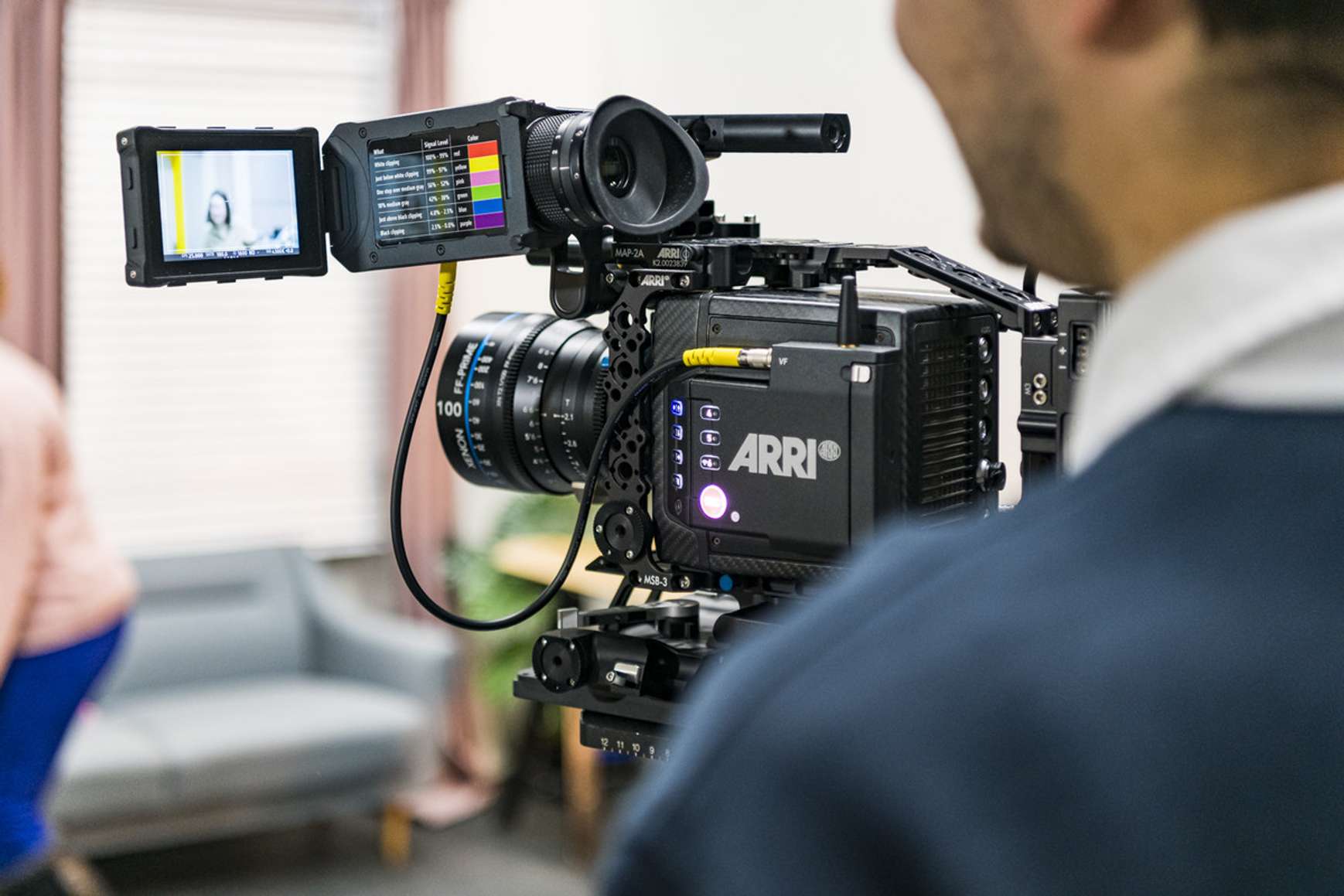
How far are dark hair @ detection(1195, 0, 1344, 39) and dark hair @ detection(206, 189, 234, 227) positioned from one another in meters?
1.04

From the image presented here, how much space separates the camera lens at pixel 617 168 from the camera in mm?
1252

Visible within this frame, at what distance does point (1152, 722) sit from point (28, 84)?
391 centimetres

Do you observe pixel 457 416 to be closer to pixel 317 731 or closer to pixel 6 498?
pixel 6 498

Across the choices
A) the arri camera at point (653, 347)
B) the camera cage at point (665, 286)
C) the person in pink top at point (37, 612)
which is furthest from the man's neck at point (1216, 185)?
the person in pink top at point (37, 612)

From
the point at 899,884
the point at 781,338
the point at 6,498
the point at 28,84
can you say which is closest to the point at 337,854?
the point at 6,498

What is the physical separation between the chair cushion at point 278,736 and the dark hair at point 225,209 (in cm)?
254

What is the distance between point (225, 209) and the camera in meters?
1.30

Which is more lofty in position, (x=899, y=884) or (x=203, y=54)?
(x=203, y=54)

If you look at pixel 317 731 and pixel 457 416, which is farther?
pixel 317 731

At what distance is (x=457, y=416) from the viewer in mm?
1403

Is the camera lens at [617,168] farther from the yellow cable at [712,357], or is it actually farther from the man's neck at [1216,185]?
the man's neck at [1216,185]

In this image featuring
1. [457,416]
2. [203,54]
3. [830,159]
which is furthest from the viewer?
[203,54]

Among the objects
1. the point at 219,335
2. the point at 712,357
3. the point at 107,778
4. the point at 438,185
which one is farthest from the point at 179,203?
the point at 219,335

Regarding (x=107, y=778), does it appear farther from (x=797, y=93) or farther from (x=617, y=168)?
(x=617, y=168)
